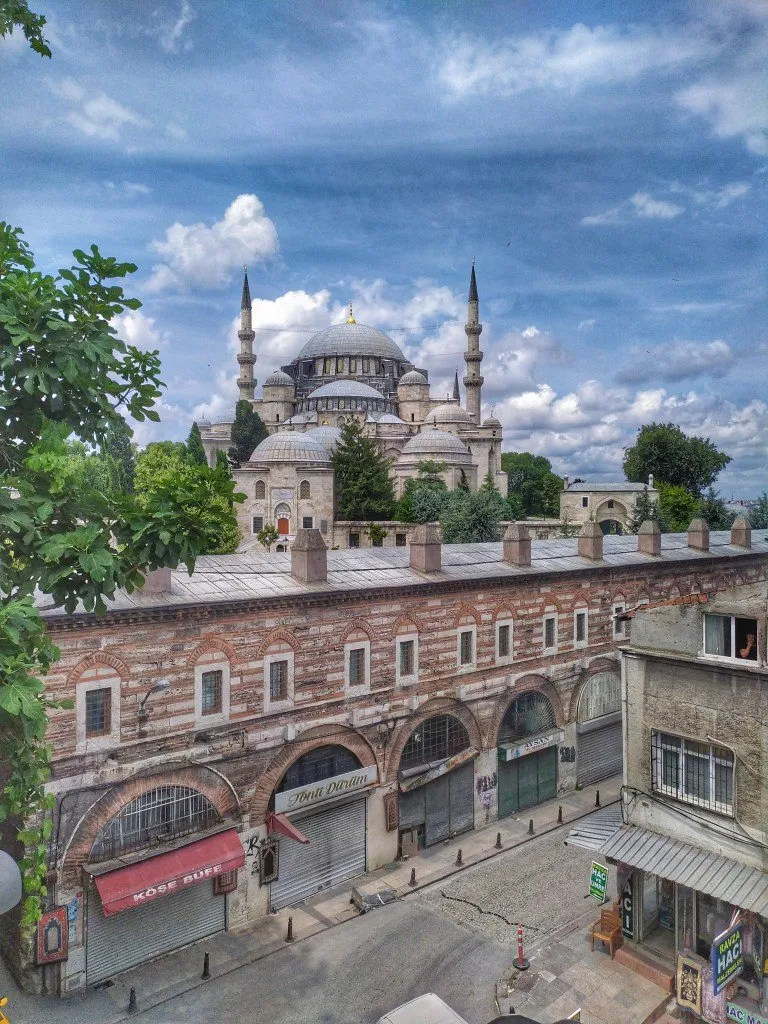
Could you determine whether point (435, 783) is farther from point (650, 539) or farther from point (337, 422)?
point (337, 422)

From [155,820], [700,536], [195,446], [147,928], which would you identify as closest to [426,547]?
[155,820]

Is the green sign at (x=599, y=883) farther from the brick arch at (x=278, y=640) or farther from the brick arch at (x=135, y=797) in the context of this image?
the brick arch at (x=278, y=640)

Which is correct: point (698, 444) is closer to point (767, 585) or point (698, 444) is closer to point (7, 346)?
point (767, 585)

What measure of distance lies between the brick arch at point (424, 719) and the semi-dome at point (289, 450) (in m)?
39.1

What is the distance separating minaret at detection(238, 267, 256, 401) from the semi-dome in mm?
24513

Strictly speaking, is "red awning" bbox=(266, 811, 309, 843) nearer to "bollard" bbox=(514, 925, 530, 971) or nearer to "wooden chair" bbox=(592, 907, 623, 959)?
"bollard" bbox=(514, 925, 530, 971)

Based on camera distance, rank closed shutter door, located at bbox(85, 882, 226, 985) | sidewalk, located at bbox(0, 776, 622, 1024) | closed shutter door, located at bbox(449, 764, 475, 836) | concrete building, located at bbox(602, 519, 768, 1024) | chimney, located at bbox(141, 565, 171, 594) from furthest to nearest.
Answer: closed shutter door, located at bbox(449, 764, 475, 836) → chimney, located at bbox(141, 565, 171, 594) → closed shutter door, located at bbox(85, 882, 226, 985) → sidewalk, located at bbox(0, 776, 622, 1024) → concrete building, located at bbox(602, 519, 768, 1024)

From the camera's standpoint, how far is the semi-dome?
5875 centimetres

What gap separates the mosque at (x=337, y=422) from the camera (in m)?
58.8

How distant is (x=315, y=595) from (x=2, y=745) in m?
10.8

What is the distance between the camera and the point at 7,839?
14.3 metres

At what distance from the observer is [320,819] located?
18.4 m

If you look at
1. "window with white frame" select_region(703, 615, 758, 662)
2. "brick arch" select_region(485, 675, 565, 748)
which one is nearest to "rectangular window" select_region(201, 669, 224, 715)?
"brick arch" select_region(485, 675, 565, 748)

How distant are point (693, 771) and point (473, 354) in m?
66.6
